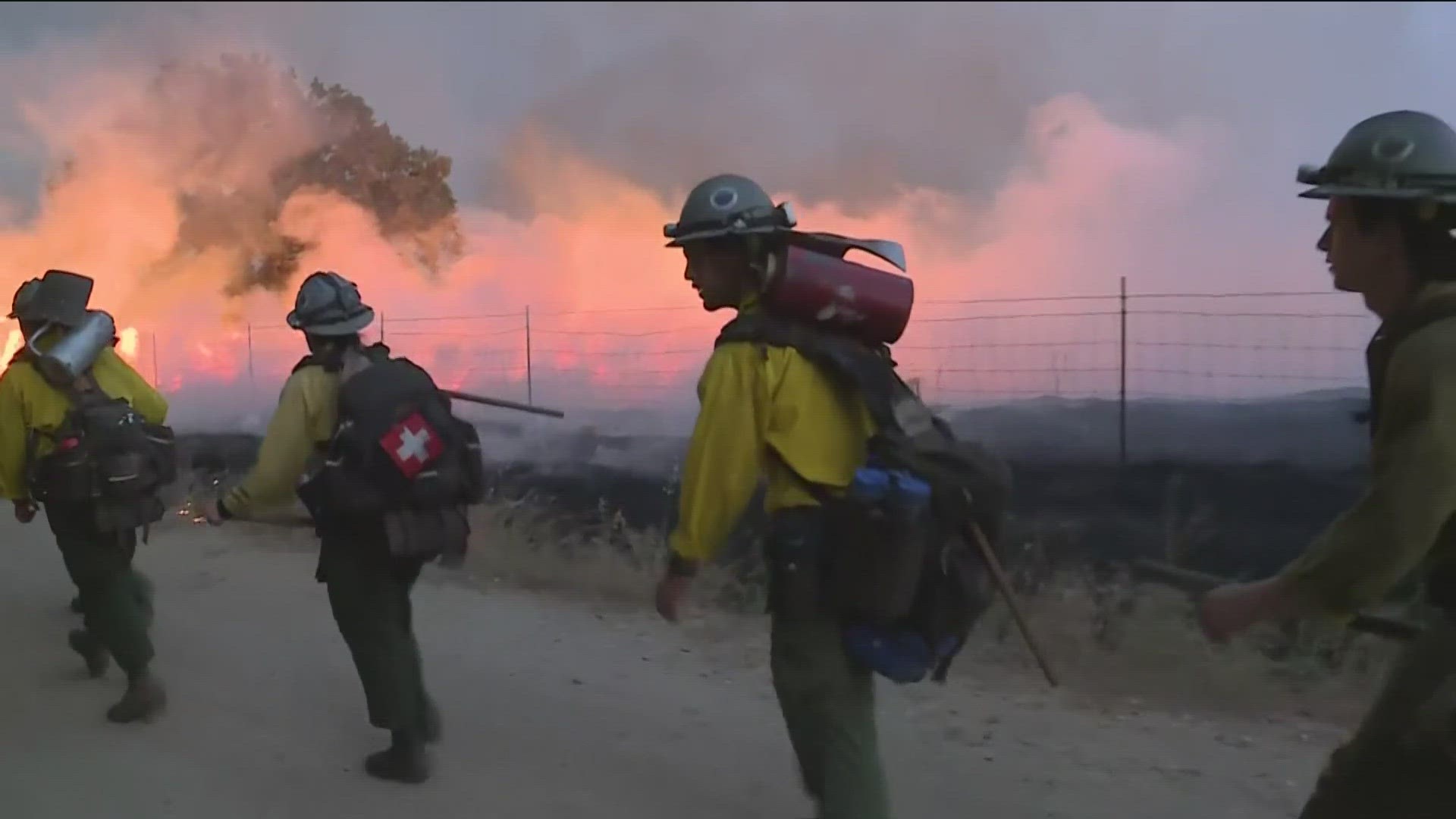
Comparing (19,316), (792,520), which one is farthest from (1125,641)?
(19,316)

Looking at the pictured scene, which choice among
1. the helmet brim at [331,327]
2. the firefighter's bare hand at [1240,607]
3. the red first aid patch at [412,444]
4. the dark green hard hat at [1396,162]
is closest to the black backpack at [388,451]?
the red first aid patch at [412,444]

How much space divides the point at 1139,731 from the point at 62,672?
423 cm

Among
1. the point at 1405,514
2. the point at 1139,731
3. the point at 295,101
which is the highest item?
the point at 295,101

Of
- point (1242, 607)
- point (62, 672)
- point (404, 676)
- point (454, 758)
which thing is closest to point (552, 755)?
point (454, 758)

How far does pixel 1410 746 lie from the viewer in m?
2.13

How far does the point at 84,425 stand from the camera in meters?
4.34

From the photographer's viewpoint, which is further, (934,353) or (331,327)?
(934,353)

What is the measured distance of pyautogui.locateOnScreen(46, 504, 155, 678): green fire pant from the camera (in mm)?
4426

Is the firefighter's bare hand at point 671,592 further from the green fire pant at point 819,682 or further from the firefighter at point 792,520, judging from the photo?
the green fire pant at point 819,682

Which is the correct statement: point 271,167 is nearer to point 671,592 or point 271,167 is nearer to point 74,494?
point 74,494

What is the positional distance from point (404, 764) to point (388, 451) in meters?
1.04

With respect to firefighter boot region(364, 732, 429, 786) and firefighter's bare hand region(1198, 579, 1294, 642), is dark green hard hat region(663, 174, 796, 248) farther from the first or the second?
firefighter boot region(364, 732, 429, 786)

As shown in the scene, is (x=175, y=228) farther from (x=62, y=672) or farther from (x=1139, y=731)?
(x=1139, y=731)

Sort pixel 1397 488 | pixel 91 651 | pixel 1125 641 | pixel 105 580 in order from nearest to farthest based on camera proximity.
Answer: pixel 1397 488, pixel 105 580, pixel 91 651, pixel 1125 641
